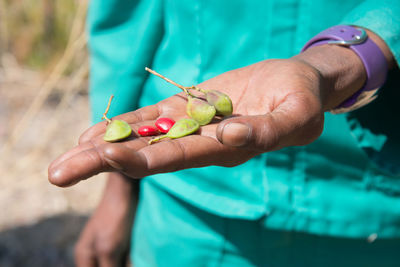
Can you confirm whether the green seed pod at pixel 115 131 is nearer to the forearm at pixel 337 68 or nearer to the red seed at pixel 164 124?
the red seed at pixel 164 124

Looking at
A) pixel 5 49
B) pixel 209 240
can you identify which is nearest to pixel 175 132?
pixel 209 240

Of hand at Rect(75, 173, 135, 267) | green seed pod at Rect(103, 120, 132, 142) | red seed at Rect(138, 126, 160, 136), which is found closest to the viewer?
green seed pod at Rect(103, 120, 132, 142)

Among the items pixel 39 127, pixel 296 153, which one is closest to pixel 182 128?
pixel 296 153

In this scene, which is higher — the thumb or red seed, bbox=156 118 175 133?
the thumb

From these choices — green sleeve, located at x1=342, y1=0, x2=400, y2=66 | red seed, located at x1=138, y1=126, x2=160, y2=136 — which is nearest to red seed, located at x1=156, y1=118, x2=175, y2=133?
red seed, located at x1=138, y1=126, x2=160, y2=136

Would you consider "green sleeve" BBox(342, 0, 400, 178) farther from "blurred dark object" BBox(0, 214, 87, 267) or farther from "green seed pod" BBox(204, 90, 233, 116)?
"blurred dark object" BBox(0, 214, 87, 267)

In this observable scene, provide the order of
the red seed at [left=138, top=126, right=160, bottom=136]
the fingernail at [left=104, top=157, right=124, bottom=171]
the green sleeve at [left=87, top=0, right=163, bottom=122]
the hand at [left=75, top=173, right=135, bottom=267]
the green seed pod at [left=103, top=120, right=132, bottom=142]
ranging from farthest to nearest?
1. the hand at [left=75, top=173, right=135, bottom=267]
2. the green sleeve at [left=87, top=0, right=163, bottom=122]
3. the red seed at [left=138, top=126, right=160, bottom=136]
4. the green seed pod at [left=103, top=120, right=132, bottom=142]
5. the fingernail at [left=104, top=157, right=124, bottom=171]

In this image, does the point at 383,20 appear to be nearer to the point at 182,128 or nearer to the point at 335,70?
the point at 335,70
